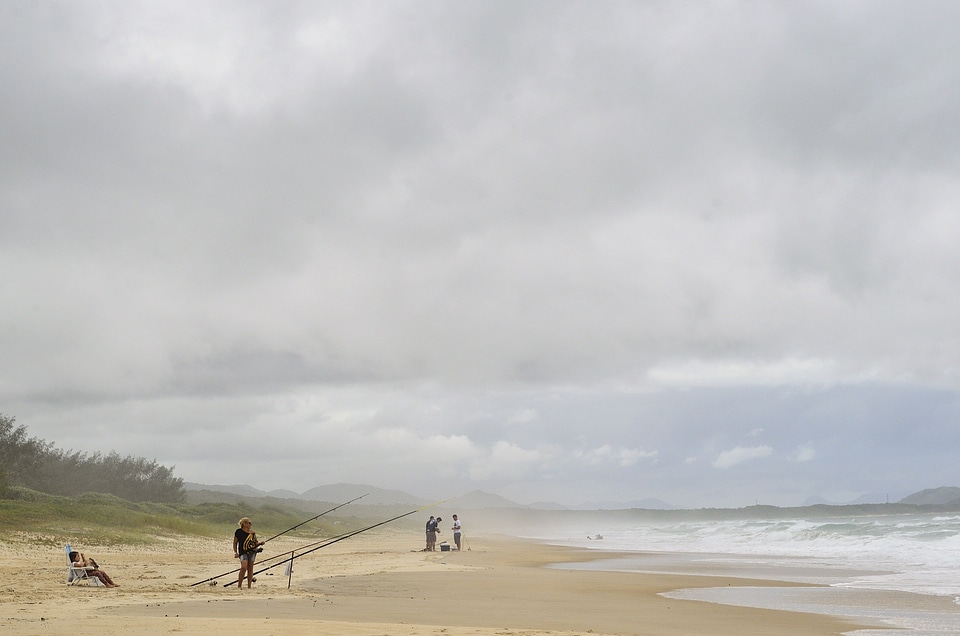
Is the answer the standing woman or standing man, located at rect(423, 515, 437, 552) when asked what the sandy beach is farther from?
standing man, located at rect(423, 515, 437, 552)

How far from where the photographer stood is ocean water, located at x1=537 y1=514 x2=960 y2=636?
15.3 m

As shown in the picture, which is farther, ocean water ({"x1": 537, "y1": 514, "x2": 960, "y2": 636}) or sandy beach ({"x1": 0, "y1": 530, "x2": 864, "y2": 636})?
ocean water ({"x1": 537, "y1": 514, "x2": 960, "y2": 636})

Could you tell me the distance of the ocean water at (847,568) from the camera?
50.3ft

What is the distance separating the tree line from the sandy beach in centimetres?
2719

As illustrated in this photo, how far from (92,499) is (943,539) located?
38987 mm

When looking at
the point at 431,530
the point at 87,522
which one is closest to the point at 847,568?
the point at 431,530

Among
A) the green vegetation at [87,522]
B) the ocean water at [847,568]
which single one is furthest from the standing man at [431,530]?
the green vegetation at [87,522]

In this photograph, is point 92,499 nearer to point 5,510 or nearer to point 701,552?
point 5,510

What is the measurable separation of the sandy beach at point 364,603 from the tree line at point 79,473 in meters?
27.2

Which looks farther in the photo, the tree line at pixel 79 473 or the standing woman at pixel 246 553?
the tree line at pixel 79 473

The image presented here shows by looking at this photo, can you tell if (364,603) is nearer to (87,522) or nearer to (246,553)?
(246,553)

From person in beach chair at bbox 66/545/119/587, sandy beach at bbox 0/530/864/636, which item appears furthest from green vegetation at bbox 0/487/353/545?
person in beach chair at bbox 66/545/119/587

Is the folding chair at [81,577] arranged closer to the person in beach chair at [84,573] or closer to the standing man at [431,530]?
the person in beach chair at [84,573]

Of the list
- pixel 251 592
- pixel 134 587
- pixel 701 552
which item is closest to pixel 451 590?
pixel 251 592
